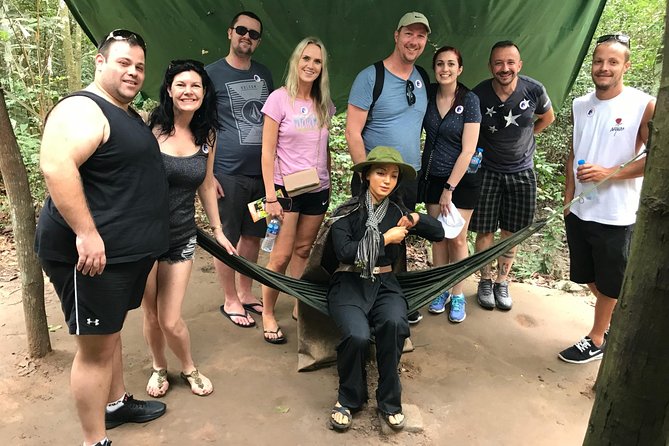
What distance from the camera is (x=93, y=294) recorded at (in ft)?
4.49

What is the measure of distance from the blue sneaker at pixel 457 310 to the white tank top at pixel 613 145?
854 millimetres

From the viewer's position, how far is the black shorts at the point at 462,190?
2465mm

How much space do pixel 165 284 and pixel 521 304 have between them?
2.19 m

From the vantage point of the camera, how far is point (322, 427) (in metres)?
1.84

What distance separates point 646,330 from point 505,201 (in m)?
1.97

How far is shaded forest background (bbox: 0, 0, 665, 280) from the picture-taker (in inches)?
163

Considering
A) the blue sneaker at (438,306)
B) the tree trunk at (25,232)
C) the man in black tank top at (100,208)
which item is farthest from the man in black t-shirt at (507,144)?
the tree trunk at (25,232)

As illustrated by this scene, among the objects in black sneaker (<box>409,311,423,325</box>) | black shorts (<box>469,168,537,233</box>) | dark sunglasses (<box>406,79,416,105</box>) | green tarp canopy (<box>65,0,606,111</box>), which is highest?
green tarp canopy (<box>65,0,606,111</box>)

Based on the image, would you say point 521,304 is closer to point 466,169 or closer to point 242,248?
point 466,169

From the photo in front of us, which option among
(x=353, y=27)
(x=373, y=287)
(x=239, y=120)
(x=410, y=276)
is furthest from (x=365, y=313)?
(x=353, y=27)

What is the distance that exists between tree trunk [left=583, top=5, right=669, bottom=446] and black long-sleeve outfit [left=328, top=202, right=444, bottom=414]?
39.2 inches

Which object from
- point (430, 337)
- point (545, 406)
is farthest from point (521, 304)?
point (545, 406)

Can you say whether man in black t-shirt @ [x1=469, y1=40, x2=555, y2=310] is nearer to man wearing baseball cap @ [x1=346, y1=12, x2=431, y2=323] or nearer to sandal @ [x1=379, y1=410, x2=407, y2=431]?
man wearing baseball cap @ [x1=346, y1=12, x2=431, y2=323]

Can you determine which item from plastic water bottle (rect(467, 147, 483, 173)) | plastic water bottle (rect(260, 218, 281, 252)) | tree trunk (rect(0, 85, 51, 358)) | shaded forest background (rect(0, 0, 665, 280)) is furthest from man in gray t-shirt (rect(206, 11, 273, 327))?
shaded forest background (rect(0, 0, 665, 280))
